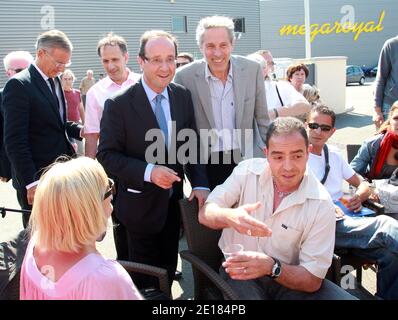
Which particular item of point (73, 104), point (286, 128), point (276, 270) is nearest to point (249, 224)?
point (276, 270)

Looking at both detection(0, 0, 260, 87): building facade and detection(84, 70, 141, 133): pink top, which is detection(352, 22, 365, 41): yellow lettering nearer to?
detection(0, 0, 260, 87): building facade

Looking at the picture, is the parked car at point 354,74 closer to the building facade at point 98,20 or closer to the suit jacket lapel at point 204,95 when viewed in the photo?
the building facade at point 98,20

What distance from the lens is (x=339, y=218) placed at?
300 centimetres

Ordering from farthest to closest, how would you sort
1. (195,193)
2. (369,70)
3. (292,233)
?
1. (369,70)
2. (195,193)
3. (292,233)

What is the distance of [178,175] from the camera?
299 cm

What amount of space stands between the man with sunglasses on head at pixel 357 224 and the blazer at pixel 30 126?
207 centimetres

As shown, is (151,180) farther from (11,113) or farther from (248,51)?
(248,51)

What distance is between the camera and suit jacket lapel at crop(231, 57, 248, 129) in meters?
3.16

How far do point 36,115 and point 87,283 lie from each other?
1856 millimetres

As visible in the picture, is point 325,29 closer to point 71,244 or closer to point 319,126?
point 319,126

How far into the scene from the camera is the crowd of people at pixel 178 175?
5.56ft

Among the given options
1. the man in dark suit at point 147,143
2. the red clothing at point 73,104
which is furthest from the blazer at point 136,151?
the red clothing at point 73,104

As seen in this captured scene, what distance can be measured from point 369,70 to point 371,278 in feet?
127
